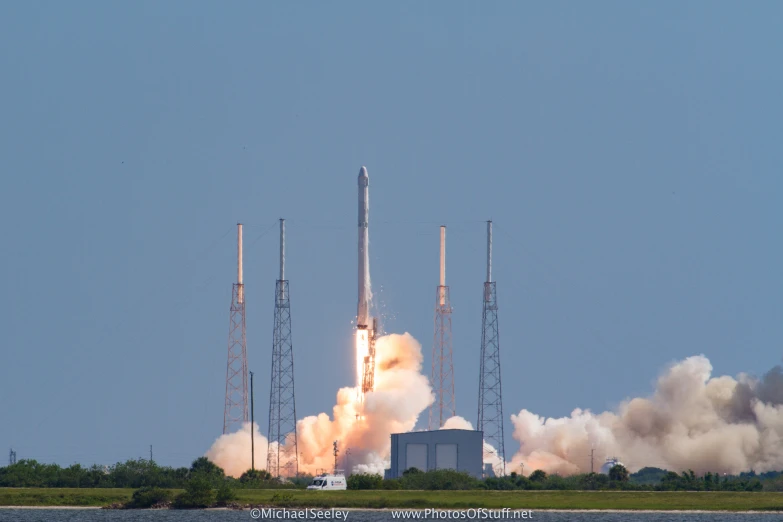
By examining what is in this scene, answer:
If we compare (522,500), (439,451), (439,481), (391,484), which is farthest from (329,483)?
(439,451)

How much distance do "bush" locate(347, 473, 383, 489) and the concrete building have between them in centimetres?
1049

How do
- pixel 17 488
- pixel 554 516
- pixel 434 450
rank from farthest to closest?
1. pixel 434 450
2. pixel 17 488
3. pixel 554 516

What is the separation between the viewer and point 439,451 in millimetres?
152125

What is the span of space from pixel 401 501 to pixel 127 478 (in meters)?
21.3

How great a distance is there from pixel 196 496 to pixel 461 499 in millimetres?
14409

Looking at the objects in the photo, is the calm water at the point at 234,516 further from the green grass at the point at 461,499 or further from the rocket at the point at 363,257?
the rocket at the point at 363,257

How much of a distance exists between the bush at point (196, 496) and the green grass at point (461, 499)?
1.80 metres

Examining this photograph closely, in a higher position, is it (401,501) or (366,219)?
(366,219)

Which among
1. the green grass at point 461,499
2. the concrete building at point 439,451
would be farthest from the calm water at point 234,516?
the concrete building at point 439,451

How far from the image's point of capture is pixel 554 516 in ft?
417

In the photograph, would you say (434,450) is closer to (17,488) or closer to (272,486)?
(272,486)

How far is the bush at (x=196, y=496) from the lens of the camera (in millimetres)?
131500

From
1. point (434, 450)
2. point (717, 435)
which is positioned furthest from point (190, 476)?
point (717, 435)

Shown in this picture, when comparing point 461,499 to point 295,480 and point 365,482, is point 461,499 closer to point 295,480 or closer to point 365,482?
point 365,482
